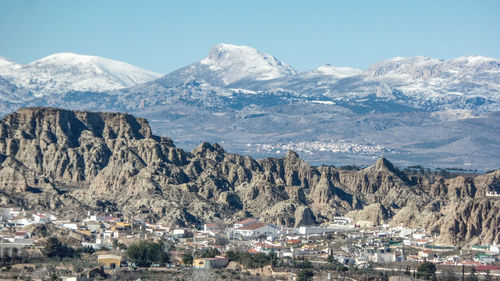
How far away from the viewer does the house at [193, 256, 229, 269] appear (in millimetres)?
112300

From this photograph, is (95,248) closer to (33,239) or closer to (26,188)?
(33,239)

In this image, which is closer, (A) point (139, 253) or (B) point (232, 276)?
(B) point (232, 276)

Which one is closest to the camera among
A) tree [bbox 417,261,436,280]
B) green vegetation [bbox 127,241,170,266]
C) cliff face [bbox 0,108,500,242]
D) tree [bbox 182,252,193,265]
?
tree [bbox 417,261,436,280]

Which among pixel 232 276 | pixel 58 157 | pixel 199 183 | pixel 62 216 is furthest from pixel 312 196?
pixel 232 276

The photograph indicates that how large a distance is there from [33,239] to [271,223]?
48.9 metres

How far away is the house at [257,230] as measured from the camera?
154625mm

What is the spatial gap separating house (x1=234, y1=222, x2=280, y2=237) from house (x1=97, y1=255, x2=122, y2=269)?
148ft

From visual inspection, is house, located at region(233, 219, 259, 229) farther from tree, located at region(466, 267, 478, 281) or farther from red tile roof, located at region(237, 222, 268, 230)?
tree, located at region(466, 267, 478, 281)

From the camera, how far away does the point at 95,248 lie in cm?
12319

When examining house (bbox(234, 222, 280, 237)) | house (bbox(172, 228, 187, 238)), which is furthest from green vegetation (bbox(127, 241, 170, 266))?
house (bbox(234, 222, 280, 237))

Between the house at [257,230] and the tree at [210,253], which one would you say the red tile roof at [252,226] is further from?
the tree at [210,253]

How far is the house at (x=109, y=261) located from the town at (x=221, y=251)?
0.47 feet

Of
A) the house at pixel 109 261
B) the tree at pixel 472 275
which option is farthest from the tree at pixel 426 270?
the house at pixel 109 261

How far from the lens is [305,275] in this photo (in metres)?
104
